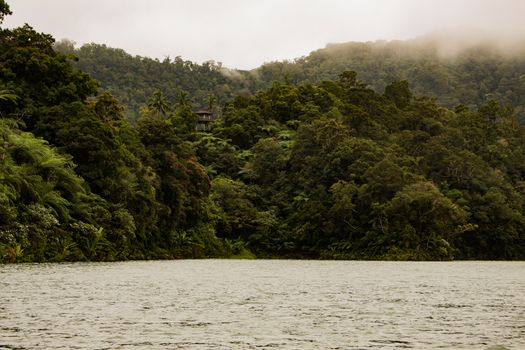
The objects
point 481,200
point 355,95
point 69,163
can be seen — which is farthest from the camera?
point 355,95

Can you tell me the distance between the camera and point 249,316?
16750 mm

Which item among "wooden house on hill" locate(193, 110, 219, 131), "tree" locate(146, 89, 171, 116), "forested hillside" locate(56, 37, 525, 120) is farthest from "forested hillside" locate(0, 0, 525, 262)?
"forested hillside" locate(56, 37, 525, 120)

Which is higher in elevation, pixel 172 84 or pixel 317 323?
pixel 172 84

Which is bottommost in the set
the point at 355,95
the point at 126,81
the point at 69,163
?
the point at 69,163

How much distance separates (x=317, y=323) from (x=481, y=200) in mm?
75573

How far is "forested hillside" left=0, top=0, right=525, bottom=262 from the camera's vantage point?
50.4 meters

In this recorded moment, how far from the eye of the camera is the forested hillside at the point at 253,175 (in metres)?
50.4

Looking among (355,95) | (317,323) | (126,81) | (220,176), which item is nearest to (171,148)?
(220,176)

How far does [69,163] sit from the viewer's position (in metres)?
51.6

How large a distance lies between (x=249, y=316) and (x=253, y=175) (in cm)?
8020

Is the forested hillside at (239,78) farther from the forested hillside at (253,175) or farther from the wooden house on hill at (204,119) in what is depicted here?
the forested hillside at (253,175)

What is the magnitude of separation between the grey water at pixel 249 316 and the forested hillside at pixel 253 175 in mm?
22079

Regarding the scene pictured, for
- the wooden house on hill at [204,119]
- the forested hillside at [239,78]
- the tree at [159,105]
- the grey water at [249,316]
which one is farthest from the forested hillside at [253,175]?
the forested hillside at [239,78]

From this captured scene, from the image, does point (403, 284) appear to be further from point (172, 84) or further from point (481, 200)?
point (172, 84)
